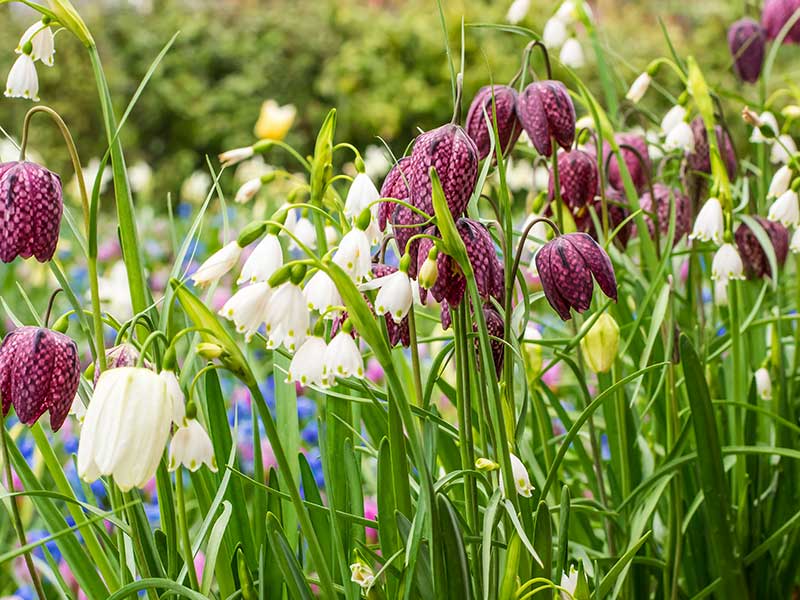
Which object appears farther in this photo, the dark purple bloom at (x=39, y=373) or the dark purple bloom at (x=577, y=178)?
the dark purple bloom at (x=577, y=178)

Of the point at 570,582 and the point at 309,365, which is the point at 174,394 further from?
the point at 570,582

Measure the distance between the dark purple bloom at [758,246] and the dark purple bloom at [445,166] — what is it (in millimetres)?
697

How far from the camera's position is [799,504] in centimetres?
133

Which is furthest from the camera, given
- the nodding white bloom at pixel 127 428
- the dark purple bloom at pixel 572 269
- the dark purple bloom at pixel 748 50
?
the dark purple bloom at pixel 748 50

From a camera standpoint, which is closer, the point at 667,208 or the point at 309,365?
the point at 309,365

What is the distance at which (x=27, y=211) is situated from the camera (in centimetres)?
84

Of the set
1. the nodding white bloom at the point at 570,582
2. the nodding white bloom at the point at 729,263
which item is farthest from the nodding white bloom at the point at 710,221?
the nodding white bloom at the point at 570,582

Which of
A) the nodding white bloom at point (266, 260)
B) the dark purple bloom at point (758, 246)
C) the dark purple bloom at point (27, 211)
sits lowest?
the dark purple bloom at point (758, 246)

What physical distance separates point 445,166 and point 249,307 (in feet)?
0.63

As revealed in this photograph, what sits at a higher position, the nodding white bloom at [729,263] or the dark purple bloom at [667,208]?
the dark purple bloom at [667,208]

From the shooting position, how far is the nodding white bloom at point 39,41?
36.2 inches

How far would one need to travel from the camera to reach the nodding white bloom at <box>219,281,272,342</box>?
75 cm

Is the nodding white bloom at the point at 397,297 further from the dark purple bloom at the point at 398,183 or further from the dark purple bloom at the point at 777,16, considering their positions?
the dark purple bloom at the point at 777,16

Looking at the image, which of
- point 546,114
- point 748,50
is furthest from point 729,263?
point 748,50
